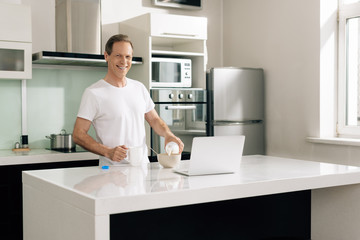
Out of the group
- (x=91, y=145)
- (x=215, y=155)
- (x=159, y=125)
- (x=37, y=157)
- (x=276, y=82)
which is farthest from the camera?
(x=276, y=82)

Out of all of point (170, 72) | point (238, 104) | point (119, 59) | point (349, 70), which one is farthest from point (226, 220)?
point (349, 70)

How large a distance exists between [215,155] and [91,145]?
800 mm

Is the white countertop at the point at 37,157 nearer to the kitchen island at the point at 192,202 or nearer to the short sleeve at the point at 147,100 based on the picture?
the short sleeve at the point at 147,100

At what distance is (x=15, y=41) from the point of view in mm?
3740

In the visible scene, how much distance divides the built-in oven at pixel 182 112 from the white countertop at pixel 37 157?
2.23 feet

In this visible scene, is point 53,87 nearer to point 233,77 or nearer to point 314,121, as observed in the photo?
point 233,77

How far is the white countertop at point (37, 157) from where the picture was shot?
351 cm

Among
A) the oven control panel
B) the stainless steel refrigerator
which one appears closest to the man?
the oven control panel

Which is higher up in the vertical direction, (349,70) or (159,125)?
(349,70)

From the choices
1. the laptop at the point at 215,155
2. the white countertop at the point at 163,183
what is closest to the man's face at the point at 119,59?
the white countertop at the point at 163,183

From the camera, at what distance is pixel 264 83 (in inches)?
187

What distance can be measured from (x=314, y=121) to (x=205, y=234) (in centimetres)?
222

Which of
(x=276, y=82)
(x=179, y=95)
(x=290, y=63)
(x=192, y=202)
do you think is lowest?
(x=192, y=202)

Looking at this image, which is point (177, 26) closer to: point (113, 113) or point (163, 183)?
point (113, 113)
